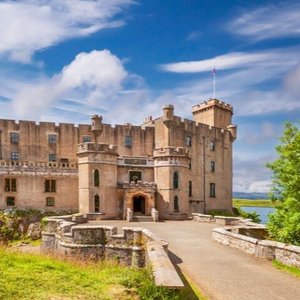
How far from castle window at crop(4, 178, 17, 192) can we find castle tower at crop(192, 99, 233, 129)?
30.1 meters

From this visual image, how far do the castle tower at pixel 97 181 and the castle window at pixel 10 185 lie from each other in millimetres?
8808

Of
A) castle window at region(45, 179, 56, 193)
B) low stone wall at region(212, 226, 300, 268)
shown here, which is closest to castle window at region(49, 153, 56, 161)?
castle window at region(45, 179, 56, 193)

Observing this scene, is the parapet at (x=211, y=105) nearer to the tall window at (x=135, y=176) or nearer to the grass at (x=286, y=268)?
the tall window at (x=135, y=176)

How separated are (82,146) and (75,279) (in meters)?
26.1

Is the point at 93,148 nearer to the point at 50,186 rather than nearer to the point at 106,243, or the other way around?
the point at 50,186

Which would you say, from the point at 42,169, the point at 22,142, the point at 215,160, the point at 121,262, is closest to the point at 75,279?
the point at 121,262

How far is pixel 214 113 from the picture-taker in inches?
2050

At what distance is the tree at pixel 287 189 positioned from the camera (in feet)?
59.6

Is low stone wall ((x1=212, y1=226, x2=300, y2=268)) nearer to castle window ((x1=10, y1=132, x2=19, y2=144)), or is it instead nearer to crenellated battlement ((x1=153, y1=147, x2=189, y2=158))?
crenellated battlement ((x1=153, y1=147, x2=189, y2=158))

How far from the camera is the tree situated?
59.6 feet

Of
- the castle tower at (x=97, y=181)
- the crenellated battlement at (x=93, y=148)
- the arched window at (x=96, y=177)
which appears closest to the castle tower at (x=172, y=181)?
the castle tower at (x=97, y=181)

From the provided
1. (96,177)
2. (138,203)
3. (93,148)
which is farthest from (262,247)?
(138,203)

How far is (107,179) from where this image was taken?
1368 inches

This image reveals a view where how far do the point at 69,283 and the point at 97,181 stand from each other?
2544cm
